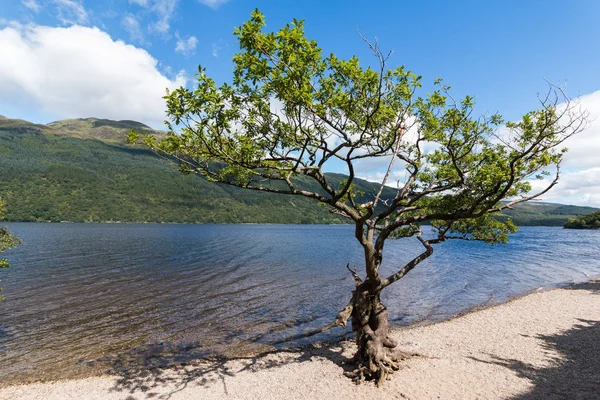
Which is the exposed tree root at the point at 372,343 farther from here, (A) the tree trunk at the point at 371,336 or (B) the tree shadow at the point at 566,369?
(B) the tree shadow at the point at 566,369

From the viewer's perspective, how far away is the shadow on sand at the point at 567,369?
11570mm

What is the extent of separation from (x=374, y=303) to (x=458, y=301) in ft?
71.5

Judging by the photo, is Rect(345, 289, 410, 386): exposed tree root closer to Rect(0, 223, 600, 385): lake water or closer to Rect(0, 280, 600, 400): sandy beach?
Rect(0, 280, 600, 400): sandy beach

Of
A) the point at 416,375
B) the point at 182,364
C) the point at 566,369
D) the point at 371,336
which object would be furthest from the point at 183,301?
the point at 566,369

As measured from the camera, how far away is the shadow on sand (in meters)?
11.6

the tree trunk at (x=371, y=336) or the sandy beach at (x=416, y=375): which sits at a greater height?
the tree trunk at (x=371, y=336)

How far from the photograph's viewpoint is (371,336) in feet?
45.3

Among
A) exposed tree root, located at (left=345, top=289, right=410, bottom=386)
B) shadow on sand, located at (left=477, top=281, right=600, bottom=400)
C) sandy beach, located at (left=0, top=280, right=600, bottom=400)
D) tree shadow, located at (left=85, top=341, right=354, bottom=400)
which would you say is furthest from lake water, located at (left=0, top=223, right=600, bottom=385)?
shadow on sand, located at (left=477, top=281, right=600, bottom=400)

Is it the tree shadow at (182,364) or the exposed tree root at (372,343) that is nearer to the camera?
the exposed tree root at (372,343)

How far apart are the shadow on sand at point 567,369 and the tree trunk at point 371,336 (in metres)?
4.61

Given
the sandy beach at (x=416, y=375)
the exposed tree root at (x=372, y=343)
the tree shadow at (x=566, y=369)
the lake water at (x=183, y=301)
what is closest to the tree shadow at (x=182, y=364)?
the sandy beach at (x=416, y=375)

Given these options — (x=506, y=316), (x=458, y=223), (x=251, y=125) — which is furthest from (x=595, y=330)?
(x=251, y=125)

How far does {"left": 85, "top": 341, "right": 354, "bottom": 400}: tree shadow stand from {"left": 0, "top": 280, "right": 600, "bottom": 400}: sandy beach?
5 centimetres

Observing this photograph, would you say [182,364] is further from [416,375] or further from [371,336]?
[416,375]
